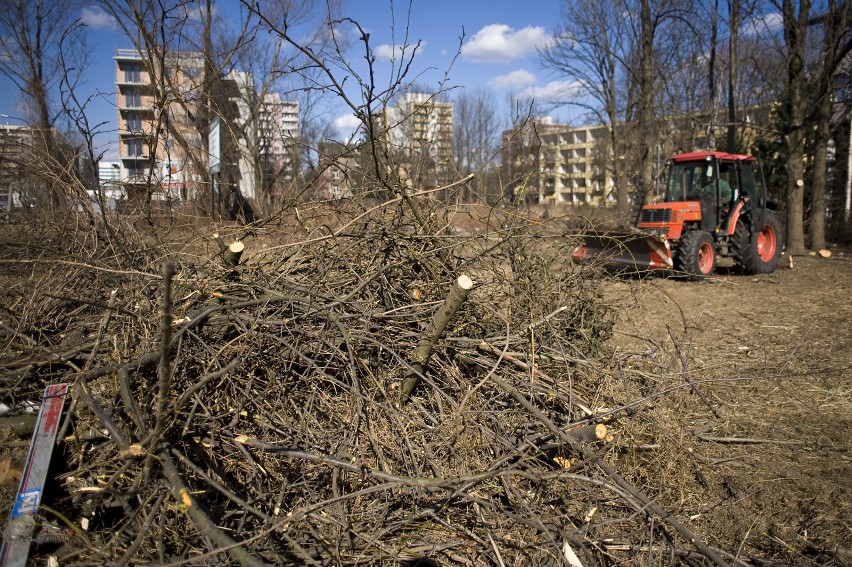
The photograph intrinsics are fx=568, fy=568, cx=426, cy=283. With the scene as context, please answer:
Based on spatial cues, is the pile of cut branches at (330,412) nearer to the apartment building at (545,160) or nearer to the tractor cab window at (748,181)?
the apartment building at (545,160)

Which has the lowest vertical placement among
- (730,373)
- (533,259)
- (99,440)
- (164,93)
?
(730,373)

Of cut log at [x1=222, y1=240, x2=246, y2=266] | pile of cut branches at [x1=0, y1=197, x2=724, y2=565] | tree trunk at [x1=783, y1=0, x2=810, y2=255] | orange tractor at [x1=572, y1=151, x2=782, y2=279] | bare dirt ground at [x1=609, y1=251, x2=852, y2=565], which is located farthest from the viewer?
tree trunk at [x1=783, y1=0, x2=810, y2=255]

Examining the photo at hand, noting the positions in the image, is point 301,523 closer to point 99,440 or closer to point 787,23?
point 99,440

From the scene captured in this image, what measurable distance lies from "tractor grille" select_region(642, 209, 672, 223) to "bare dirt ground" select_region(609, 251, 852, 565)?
4.12 metres

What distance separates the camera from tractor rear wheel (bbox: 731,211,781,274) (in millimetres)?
10672

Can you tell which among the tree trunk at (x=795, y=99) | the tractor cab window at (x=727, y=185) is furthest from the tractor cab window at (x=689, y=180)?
the tree trunk at (x=795, y=99)

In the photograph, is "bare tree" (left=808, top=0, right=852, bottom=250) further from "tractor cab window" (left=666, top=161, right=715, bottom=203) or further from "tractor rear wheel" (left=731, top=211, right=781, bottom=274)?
"tractor cab window" (left=666, top=161, right=715, bottom=203)

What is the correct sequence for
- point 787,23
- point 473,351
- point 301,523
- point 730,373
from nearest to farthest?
1. point 301,523
2. point 473,351
3. point 730,373
4. point 787,23

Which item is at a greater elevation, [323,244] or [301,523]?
[323,244]

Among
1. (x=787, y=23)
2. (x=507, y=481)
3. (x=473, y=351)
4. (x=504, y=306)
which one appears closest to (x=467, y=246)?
(x=504, y=306)

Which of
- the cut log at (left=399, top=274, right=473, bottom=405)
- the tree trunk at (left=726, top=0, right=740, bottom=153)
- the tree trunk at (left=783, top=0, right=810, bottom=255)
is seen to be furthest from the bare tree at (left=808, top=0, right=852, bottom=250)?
A: the cut log at (left=399, top=274, right=473, bottom=405)

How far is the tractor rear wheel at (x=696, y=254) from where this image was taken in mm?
9461

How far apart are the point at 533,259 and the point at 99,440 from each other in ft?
10.2

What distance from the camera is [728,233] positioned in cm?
1044
